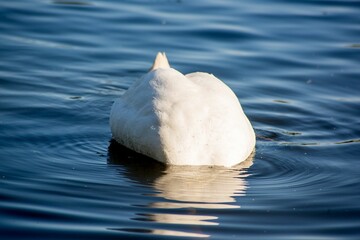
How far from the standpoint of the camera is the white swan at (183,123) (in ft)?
26.5

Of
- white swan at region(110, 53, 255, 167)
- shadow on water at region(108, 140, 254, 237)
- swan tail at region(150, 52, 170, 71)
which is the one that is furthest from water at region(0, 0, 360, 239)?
swan tail at region(150, 52, 170, 71)

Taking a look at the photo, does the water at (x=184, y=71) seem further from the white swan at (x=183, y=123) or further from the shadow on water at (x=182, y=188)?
the white swan at (x=183, y=123)

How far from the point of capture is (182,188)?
302 inches

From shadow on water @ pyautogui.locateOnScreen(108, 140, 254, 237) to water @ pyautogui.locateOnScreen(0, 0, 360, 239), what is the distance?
0.02 metres

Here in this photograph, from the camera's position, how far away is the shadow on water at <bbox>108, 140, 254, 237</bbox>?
22.2 ft

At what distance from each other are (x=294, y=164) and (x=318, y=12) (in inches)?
272

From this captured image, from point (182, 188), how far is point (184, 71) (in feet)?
13.6

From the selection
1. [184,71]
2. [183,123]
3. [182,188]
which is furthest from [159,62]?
[184,71]

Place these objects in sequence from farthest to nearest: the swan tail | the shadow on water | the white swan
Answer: the swan tail, the white swan, the shadow on water

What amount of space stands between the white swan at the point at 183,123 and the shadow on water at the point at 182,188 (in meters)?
0.09

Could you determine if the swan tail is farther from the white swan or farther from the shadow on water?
the shadow on water

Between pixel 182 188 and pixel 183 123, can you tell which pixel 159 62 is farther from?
pixel 182 188

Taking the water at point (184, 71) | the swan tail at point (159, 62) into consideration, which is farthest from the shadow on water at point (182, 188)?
the swan tail at point (159, 62)

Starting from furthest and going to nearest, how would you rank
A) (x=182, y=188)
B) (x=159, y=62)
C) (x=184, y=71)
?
(x=184, y=71), (x=159, y=62), (x=182, y=188)
